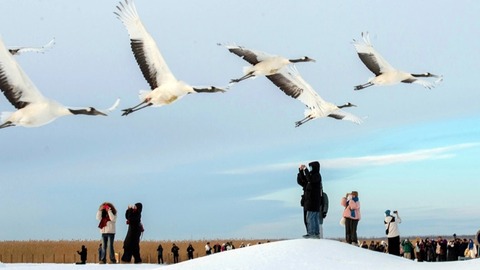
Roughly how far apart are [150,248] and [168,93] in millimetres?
29387

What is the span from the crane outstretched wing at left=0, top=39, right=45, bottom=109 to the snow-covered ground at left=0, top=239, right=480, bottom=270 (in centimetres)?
530

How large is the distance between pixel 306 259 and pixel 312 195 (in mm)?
2525

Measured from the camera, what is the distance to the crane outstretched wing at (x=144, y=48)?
1861 cm

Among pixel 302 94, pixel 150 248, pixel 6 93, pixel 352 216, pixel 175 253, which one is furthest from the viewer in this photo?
pixel 150 248

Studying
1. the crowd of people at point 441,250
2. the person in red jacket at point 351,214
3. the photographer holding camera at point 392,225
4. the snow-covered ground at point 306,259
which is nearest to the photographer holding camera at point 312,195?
the snow-covered ground at point 306,259

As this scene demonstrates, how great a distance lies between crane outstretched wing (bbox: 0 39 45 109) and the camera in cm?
1762

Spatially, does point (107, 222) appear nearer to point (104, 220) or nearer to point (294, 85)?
point (104, 220)

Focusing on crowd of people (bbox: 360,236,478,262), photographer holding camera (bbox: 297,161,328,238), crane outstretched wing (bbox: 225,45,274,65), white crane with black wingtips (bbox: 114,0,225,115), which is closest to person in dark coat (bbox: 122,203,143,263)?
white crane with black wingtips (bbox: 114,0,225,115)

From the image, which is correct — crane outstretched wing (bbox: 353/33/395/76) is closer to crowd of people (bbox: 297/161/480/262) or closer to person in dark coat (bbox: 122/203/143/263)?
crowd of people (bbox: 297/161/480/262)

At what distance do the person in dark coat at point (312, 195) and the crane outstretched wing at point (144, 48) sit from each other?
13.0ft

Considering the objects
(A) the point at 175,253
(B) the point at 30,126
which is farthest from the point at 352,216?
(A) the point at 175,253

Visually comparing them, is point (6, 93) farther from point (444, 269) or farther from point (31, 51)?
point (444, 269)

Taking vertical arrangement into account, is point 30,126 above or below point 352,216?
above

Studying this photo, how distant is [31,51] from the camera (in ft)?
66.9
